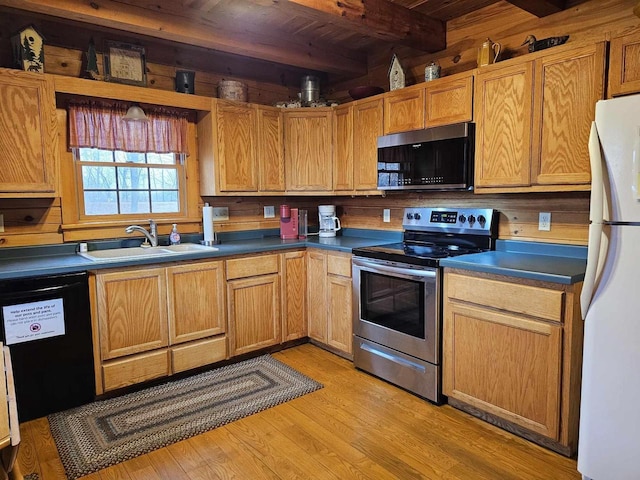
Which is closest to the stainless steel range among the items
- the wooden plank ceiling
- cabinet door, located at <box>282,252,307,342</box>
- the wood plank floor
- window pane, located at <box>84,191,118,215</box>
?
the wood plank floor

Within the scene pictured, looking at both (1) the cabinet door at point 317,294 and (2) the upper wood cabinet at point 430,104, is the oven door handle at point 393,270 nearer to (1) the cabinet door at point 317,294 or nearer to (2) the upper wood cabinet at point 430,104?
(1) the cabinet door at point 317,294

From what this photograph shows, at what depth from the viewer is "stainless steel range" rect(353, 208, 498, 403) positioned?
2.58 m

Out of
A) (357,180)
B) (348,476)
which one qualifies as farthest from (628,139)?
(357,180)

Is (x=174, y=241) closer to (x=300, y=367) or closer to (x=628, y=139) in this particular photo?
(x=300, y=367)

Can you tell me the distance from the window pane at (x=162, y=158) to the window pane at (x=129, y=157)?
0.19ft

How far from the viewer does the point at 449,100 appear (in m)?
2.81

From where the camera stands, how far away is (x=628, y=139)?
1650mm

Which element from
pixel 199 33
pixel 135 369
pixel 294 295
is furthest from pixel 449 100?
pixel 135 369

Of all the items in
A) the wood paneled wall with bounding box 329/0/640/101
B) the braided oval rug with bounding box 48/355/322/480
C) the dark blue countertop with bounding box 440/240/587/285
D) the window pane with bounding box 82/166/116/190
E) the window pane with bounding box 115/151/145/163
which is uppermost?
the wood paneled wall with bounding box 329/0/640/101

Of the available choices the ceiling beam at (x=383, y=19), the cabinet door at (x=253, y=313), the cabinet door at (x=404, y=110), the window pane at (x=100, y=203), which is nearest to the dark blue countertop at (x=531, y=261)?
the cabinet door at (x=404, y=110)

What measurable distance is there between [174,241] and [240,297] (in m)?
0.69

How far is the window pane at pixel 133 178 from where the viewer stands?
10.8 feet

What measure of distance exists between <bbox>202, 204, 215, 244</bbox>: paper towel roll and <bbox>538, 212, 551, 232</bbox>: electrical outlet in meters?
2.36

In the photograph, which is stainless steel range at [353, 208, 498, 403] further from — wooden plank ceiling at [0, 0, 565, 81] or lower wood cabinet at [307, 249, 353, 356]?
wooden plank ceiling at [0, 0, 565, 81]
